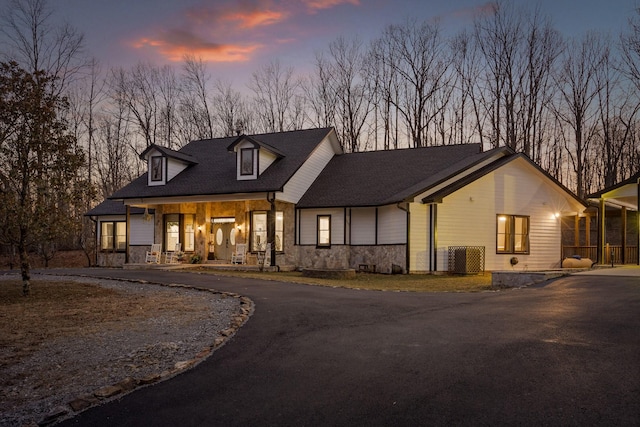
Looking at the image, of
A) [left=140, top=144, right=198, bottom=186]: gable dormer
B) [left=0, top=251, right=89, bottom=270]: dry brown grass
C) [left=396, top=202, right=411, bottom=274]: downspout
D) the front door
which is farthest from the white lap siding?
[left=0, top=251, right=89, bottom=270]: dry brown grass

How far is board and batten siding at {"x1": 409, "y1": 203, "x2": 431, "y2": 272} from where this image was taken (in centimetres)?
2000

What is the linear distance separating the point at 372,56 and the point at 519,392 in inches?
1402

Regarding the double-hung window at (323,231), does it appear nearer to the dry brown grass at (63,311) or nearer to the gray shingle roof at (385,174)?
the gray shingle roof at (385,174)

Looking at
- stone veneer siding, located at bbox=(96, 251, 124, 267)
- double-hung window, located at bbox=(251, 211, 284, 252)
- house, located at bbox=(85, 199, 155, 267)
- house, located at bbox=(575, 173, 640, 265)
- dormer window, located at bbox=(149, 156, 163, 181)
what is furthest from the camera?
stone veneer siding, located at bbox=(96, 251, 124, 267)

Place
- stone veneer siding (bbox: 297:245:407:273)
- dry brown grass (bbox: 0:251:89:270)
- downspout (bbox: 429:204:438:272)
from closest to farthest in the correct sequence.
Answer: downspout (bbox: 429:204:438:272) < stone veneer siding (bbox: 297:245:407:273) < dry brown grass (bbox: 0:251:89:270)

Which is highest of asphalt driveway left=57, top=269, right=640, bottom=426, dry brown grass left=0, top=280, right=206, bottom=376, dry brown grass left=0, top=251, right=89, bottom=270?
asphalt driveway left=57, top=269, right=640, bottom=426

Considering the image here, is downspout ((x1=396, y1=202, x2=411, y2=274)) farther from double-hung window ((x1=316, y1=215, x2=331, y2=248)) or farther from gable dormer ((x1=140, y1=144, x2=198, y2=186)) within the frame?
gable dormer ((x1=140, y1=144, x2=198, y2=186))

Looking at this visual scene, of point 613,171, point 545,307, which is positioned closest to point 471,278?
point 545,307

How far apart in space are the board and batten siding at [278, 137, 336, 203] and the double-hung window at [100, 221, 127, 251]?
10455mm

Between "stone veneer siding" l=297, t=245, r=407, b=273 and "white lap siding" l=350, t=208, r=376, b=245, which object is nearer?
"stone veneer siding" l=297, t=245, r=407, b=273

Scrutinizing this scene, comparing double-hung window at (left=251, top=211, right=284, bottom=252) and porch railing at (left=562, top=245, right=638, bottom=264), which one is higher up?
double-hung window at (left=251, top=211, right=284, bottom=252)

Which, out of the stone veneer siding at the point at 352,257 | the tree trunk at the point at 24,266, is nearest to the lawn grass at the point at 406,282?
the stone veneer siding at the point at 352,257

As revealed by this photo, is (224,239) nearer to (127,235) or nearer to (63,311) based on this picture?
(127,235)

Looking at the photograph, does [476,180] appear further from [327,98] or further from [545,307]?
[327,98]
